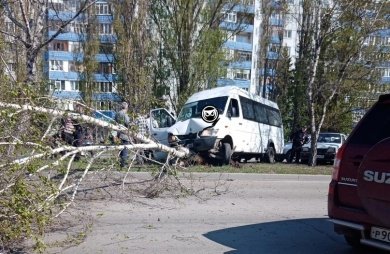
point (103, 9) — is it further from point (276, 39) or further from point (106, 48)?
point (276, 39)

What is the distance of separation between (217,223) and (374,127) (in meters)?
3.17

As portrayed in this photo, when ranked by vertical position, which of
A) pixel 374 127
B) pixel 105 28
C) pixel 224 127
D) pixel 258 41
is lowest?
pixel 224 127

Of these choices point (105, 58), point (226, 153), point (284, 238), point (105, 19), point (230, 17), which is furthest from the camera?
point (105, 58)

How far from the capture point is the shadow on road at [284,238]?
6.00 m

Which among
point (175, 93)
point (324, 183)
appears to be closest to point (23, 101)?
point (324, 183)

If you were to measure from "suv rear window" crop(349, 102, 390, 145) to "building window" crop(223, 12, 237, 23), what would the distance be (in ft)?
76.8

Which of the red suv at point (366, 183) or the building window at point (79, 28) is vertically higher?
the building window at point (79, 28)

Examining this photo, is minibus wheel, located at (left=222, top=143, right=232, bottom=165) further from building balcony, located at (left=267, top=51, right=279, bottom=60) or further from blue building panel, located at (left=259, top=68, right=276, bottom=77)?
building balcony, located at (left=267, top=51, right=279, bottom=60)

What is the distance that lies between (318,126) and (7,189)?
46.5ft

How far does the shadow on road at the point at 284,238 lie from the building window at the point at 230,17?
2193 cm

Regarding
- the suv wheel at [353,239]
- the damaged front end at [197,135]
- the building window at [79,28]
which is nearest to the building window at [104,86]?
the building window at [79,28]

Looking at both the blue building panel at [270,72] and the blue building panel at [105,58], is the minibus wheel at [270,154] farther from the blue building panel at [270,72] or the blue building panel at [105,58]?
the blue building panel at [270,72]

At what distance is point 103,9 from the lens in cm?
2694

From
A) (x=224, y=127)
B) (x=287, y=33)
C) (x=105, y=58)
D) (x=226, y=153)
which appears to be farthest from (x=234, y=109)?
(x=287, y=33)
